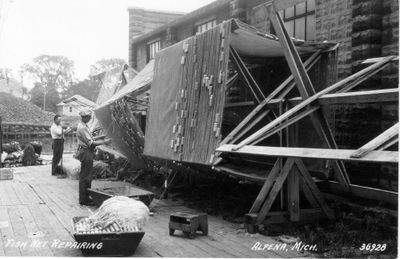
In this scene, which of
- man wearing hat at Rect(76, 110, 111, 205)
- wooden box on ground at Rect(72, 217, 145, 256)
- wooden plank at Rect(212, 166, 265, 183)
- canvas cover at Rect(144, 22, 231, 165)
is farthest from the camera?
man wearing hat at Rect(76, 110, 111, 205)

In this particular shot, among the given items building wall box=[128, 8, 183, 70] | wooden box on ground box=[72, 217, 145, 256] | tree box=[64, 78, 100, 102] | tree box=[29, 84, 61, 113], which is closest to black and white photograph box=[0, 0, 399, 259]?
wooden box on ground box=[72, 217, 145, 256]

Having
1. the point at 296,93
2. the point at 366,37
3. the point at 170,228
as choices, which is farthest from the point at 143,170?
the point at 366,37

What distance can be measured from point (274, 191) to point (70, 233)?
9.82 ft

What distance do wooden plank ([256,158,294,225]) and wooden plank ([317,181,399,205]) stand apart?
143 cm

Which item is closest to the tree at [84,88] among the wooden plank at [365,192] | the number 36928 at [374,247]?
the wooden plank at [365,192]

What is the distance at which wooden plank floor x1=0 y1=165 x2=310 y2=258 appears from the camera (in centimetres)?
580

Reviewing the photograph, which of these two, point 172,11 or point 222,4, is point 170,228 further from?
Result: point 172,11

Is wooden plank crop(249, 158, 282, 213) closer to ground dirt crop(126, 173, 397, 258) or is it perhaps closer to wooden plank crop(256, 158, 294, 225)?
wooden plank crop(256, 158, 294, 225)

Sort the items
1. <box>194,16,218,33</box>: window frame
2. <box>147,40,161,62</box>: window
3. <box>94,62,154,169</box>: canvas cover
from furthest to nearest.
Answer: <box>147,40,161,62</box>: window < <box>194,16,218,33</box>: window frame < <box>94,62,154,169</box>: canvas cover

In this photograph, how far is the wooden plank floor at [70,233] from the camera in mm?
5805

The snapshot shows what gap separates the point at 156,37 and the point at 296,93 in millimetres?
10639

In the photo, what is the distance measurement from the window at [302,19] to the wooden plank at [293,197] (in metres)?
4.07

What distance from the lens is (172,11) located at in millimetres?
24094

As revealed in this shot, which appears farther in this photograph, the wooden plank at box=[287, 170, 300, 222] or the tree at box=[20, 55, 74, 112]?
the tree at box=[20, 55, 74, 112]
